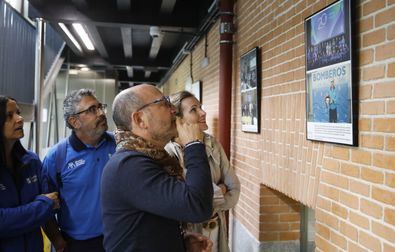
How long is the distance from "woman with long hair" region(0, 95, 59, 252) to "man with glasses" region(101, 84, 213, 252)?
2.48ft

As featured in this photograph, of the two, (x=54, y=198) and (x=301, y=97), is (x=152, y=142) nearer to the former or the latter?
(x=54, y=198)

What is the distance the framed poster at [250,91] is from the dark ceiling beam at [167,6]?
1697 mm

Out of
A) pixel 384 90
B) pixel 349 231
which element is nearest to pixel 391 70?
pixel 384 90

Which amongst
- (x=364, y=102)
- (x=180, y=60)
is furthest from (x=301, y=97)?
(x=180, y=60)

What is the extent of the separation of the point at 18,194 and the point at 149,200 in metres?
1.10

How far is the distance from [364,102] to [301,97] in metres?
0.67

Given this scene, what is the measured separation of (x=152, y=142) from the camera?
1369 mm

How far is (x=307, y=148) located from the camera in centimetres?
228

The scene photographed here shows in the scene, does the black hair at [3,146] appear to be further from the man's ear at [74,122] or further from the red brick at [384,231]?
the red brick at [384,231]

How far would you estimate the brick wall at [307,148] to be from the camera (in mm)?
1569

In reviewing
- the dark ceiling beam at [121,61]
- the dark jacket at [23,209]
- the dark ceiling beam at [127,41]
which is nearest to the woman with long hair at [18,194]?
the dark jacket at [23,209]

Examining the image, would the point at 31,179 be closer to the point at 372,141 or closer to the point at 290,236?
the point at 372,141

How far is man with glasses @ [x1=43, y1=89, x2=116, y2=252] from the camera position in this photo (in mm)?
2123

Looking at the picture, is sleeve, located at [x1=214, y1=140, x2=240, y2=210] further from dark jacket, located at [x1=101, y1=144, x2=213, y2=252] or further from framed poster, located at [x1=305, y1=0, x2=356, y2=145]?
dark jacket, located at [x1=101, y1=144, x2=213, y2=252]
